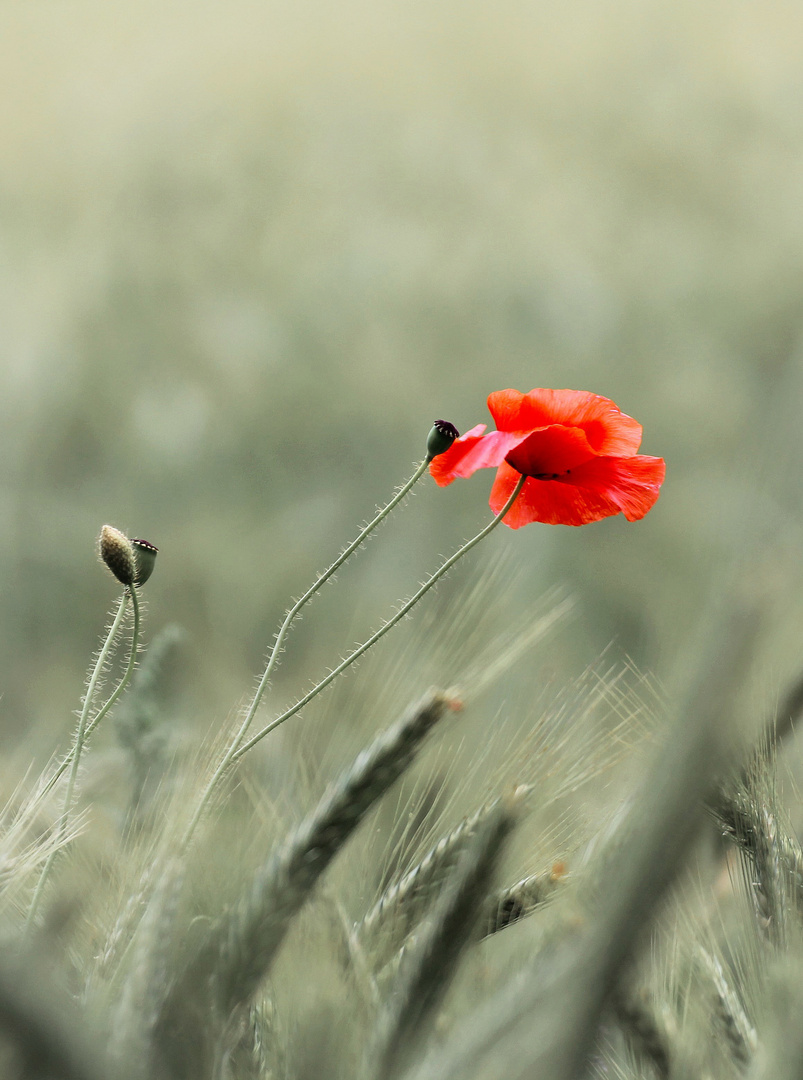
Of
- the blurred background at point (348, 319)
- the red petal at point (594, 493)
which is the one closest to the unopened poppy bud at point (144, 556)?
the red petal at point (594, 493)

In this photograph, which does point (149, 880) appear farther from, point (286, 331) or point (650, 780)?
point (286, 331)

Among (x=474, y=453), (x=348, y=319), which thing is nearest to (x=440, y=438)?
(x=474, y=453)

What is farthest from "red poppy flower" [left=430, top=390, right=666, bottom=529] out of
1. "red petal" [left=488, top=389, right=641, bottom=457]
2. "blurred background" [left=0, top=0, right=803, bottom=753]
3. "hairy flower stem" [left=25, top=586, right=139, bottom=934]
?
"blurred background" [left=0, top=0, right=803, bottom=753]

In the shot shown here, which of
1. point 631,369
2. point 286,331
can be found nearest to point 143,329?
point 286,331

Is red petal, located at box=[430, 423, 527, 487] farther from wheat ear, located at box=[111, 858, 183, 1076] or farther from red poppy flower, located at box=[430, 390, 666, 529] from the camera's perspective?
wheat ear, located at box=[111, 858, 183, 1076]

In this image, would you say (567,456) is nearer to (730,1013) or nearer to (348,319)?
(730,1013)

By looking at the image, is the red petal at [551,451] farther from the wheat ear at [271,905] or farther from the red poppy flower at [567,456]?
the wheat ear at [271,905]
